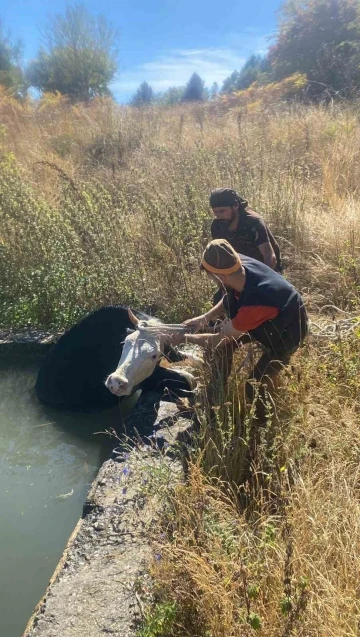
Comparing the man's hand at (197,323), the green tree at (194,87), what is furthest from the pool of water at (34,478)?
the green tree at (194,87)

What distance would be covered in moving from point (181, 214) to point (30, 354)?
249cm

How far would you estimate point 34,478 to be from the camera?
3.94m

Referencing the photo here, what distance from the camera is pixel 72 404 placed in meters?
4.88

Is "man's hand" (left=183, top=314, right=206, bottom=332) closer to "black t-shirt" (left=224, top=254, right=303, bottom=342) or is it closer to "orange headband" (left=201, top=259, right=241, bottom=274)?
"black t-shirt" (left=224, top=254, right=303, bottom=342)

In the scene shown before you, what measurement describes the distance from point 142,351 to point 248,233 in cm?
192

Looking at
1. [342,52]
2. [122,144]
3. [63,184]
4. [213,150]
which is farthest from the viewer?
[342,52]

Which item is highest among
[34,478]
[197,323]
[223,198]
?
[223,198]

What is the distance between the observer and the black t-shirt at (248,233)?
502cm

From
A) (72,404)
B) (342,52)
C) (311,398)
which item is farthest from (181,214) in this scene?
(342,52)

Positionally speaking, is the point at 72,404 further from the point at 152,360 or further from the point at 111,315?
the point at 152,360

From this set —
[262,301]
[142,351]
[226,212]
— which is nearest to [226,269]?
[262,301]

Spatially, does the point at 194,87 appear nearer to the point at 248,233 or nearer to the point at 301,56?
the point at 301,56

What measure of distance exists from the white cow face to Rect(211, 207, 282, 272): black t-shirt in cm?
167

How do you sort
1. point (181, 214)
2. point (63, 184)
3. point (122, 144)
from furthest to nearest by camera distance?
1. point (122, 144)
2. point (63, 184)
3. point (181, 214)
